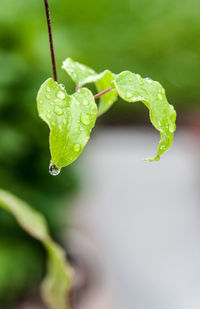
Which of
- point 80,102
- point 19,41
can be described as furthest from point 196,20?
point 80,102

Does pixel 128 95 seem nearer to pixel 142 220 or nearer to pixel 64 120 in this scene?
pixel 64 120

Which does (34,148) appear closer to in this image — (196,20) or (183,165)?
(183,165)

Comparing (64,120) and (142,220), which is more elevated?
(64,120)

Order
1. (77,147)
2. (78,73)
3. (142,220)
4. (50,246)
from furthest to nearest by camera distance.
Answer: (142,220) < (50,246) < (78,73) < (77,147)

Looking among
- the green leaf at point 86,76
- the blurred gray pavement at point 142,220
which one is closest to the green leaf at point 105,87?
the green leaf at point 86,76

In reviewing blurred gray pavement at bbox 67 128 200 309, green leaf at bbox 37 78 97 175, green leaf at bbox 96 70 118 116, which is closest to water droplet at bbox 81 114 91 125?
green leaf at bbox 37 78 97 175

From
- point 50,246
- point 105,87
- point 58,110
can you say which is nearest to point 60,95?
point 58,110

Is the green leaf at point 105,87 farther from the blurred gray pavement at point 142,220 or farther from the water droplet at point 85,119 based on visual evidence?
the blurred gray pavement at point 142,220
